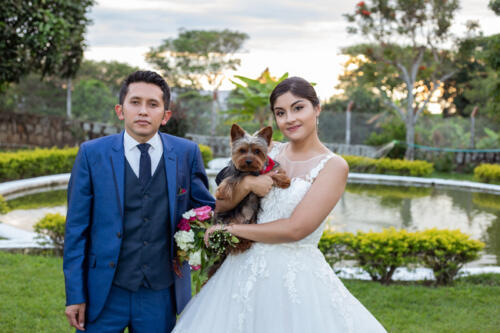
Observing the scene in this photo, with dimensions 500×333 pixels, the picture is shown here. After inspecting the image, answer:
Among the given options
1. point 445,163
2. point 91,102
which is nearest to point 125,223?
point 445,163

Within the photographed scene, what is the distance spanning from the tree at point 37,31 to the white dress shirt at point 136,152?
10.8 m

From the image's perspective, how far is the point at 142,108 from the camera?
2611mm

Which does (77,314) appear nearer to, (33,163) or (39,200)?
(39,200)

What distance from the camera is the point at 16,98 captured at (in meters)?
31.8

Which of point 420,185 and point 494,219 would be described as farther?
point 420,185

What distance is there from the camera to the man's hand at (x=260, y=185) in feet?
8.87

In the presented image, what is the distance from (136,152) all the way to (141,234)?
0.44 metres

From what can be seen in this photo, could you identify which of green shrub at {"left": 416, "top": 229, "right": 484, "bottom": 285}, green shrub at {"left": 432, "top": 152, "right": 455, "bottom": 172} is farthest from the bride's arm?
green shrub at {"left": 432, "top": 152, "right": 455, "bottom": 172}

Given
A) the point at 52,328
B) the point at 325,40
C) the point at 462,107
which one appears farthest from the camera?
the point at 462,107

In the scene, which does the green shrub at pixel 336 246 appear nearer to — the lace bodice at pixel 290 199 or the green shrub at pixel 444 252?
the green shrub at pixel 444 252

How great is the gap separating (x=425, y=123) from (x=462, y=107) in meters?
6.96

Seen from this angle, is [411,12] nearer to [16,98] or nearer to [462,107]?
[462,107]

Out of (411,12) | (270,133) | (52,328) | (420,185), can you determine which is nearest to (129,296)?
(270,133)

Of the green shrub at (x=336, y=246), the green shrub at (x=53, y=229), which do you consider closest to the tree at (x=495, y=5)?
the green shrub at (x=336, y=246)
